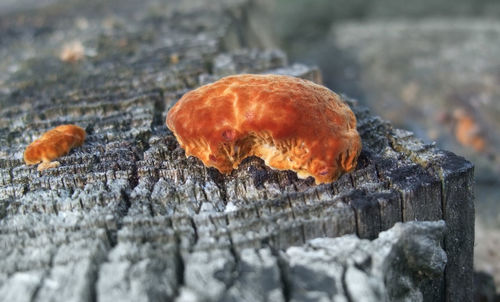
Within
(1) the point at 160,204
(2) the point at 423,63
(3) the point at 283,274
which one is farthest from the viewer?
(2) the point at 423,63

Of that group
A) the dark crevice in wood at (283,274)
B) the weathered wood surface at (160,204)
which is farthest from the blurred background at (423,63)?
the dark crevice in wood at (283,274)

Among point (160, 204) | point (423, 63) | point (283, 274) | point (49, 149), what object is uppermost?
point (49, 149)

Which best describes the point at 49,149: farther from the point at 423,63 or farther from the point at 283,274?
the point at 423,63

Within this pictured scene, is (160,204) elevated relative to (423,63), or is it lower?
elevated

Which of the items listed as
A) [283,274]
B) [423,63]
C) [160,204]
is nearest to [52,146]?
[160,204]

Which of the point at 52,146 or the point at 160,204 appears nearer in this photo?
the point at 160,204

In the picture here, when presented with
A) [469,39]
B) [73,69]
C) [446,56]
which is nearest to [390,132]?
[73,69]

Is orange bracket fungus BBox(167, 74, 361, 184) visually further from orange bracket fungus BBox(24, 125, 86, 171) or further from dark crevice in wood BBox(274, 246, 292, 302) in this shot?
orange bracket fungus BBox(24, 125, 86, 171)

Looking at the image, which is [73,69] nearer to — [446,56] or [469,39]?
[446,56]
